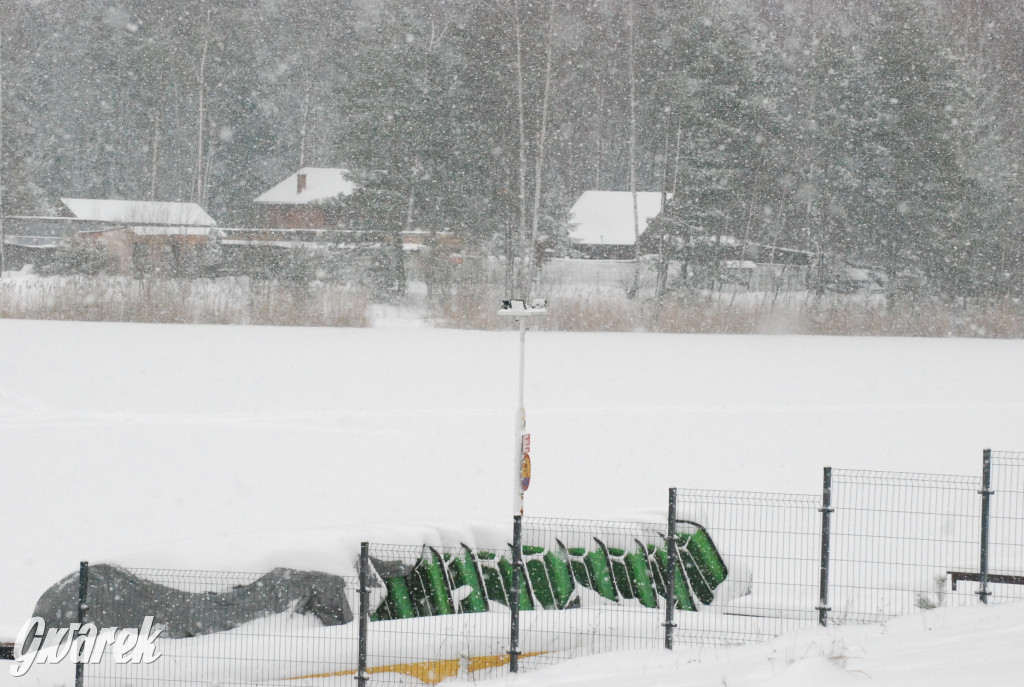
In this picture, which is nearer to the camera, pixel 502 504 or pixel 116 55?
pixel 502 504

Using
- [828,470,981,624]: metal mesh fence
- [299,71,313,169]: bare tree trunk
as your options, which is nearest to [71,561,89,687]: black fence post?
[828,470,981,624]: metal mesh fence

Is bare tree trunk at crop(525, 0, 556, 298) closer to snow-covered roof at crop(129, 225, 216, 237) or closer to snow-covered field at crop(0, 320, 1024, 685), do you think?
snow-covered field at crop(0, 320, 1024, 685)

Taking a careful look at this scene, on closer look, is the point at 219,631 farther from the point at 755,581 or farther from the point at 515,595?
the point at 755,581

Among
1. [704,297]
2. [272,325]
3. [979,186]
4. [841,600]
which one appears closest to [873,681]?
[841,600]

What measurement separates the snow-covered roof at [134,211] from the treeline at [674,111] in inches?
42.6

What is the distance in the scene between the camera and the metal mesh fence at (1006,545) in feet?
20.4

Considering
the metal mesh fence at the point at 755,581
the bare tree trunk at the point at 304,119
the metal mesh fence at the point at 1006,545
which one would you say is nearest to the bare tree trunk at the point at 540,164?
the bare tree trunk at the point at 304,119

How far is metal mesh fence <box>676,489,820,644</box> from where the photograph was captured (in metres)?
5.84

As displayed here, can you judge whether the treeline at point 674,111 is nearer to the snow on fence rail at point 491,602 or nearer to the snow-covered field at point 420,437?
the snow-covered field at point 420,437

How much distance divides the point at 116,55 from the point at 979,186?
3109 centimetres

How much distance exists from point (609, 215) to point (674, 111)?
7.20 metres

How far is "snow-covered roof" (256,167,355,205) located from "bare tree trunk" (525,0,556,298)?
1040 cm

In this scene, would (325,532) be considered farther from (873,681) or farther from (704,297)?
(704,297)

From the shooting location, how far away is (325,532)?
6.07 metres
